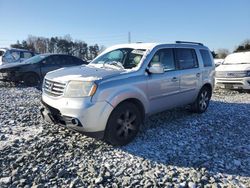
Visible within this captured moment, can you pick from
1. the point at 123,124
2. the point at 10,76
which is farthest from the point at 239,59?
the point at 10,76

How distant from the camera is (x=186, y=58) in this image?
6.17 metres

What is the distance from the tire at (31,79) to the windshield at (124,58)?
6.76m

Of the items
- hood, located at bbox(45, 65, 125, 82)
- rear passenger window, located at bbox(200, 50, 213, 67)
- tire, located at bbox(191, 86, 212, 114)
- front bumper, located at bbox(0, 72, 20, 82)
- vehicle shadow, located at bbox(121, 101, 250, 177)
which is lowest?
vehicle shadow, located at bbox(121, 101, 250, 177)

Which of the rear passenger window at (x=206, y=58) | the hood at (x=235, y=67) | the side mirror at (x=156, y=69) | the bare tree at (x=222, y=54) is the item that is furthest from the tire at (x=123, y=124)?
the bare tree at (x=222, y=54)

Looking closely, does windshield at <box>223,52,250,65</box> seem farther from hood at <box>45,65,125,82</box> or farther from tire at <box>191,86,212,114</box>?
hood at <box>45,65,125,82</box>

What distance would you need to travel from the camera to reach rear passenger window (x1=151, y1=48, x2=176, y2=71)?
207 inches

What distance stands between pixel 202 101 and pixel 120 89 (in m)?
3.37

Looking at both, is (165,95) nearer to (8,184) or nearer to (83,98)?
(83,98)

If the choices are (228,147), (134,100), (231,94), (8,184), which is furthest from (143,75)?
(231,94)

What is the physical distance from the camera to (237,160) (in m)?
4.18

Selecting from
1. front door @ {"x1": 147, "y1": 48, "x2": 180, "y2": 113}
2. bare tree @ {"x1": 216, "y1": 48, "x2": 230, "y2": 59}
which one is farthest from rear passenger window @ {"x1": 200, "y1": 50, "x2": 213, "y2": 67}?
bare tree @ {"x1": 216, "y1": 48, "x2": 230, "y2": 59}

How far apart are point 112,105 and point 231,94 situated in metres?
7.81

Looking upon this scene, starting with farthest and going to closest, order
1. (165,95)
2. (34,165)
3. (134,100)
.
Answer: (165,95), (134,100), (34,165)

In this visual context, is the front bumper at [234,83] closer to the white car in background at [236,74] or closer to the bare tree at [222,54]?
the white car in background at [236,74]
